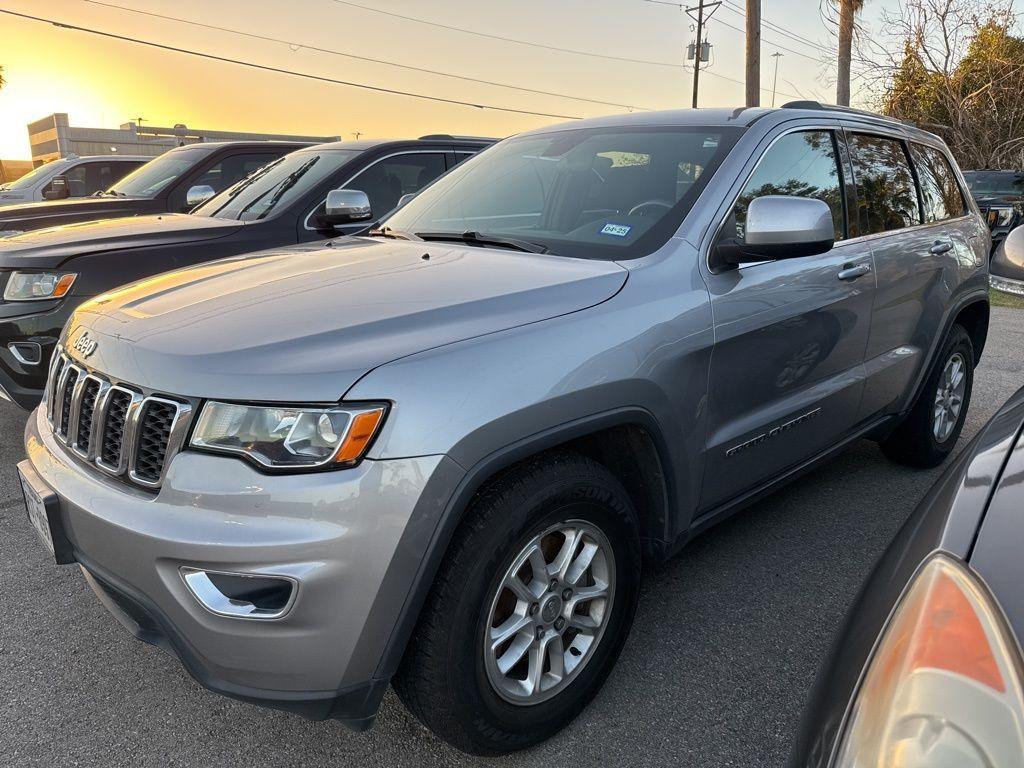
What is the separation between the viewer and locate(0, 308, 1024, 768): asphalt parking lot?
214 cm

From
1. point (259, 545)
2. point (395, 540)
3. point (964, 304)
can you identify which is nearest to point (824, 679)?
point (395, 540)

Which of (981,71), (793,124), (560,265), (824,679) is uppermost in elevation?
(981,71)

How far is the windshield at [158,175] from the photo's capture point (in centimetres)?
709

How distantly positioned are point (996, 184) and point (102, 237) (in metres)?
14.7

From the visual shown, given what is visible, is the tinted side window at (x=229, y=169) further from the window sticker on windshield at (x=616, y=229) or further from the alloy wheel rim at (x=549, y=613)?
the alloy wheel rim at (x=549, y=613)

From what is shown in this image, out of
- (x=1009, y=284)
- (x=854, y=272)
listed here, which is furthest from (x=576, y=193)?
(x=1009, y=284)

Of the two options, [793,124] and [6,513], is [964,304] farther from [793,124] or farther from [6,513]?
[6,513]

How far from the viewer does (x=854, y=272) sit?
311cm

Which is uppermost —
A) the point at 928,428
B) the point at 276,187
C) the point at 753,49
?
the point at 753,49

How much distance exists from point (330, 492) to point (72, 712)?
133 cm

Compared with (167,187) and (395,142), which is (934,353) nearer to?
(395,142)

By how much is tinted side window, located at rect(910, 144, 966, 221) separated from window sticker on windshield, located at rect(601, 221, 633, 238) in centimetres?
205

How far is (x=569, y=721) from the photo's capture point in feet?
7.22

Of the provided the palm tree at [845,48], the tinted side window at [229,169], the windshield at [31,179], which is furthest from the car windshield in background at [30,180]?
the palm tree at [845,48]
